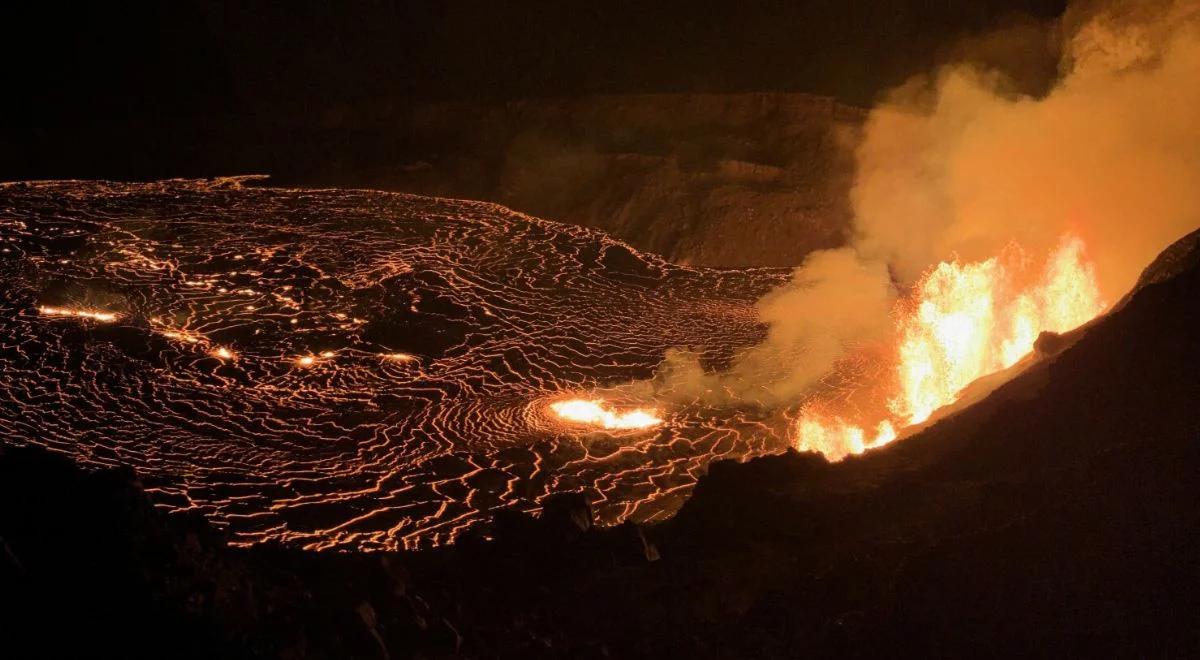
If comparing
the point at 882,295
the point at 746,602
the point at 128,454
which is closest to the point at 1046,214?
the point at 882,295

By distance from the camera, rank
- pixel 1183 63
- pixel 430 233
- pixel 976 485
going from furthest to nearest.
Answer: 1. pixel 430 233
2. pixel 1183 63
3. pixel 976 485

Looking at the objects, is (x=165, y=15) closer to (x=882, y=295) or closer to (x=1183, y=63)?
(x=882, y=295)

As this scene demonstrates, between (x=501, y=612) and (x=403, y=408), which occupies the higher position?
(x=403, y=408)

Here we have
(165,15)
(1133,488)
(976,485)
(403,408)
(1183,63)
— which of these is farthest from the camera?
(165,15)

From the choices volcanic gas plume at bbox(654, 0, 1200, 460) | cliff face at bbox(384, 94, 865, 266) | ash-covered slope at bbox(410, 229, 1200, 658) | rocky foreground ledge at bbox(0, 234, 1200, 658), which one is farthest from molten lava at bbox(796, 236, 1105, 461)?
cliff face at bbox(384, 94, 865, 266)

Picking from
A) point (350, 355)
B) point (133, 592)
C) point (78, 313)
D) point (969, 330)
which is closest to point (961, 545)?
point (133, 592)

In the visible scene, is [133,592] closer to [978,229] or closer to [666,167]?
[978,229]
